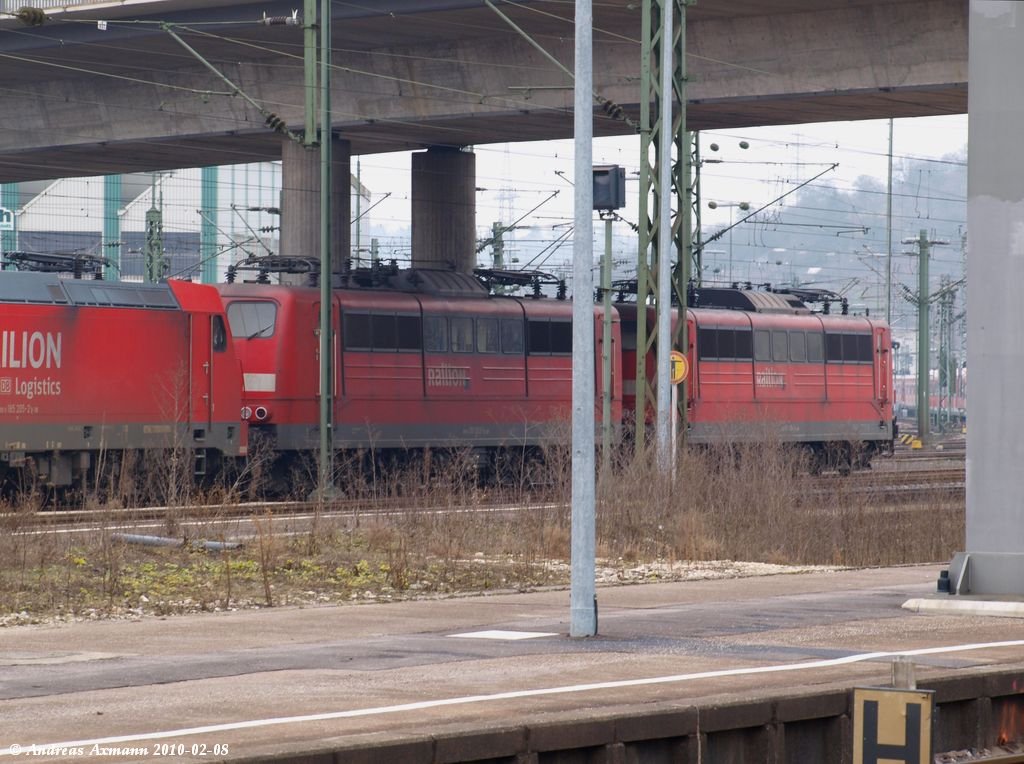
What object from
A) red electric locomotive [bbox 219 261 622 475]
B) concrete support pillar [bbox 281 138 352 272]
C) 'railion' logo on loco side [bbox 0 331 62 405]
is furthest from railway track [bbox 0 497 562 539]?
concrete support pillar [bbox 281 138 352 272]

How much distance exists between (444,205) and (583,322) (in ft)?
100

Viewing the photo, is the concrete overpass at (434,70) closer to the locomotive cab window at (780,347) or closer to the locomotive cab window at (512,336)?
the locomotive cab window at (512,336)

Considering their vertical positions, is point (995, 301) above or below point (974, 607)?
above

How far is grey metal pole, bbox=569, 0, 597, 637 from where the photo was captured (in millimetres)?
13695

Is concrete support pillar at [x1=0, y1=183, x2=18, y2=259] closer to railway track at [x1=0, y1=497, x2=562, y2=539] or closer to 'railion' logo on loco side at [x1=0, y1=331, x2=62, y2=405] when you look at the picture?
'railion' logo on loco side at [x1=0, y1=331, x2=62, y2=405]

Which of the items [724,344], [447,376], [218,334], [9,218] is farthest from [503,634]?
[9,218]

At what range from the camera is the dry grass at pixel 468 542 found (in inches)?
678

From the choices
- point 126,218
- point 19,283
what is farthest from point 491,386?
point 126,218

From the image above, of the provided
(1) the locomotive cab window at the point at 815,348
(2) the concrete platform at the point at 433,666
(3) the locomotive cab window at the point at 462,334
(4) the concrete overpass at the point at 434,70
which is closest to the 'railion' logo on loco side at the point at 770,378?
(1) the locomotive cab window at the point at 815,348

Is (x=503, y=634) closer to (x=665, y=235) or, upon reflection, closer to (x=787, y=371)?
(x=665, y=235)

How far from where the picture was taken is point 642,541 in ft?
74.7

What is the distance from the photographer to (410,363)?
33.5 meters

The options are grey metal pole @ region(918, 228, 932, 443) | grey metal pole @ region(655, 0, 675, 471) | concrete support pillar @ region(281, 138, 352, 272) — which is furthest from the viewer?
grey metal pole @ region(918, 228, 932, 443)

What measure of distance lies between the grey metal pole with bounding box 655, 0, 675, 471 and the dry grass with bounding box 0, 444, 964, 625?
102 centimetres
